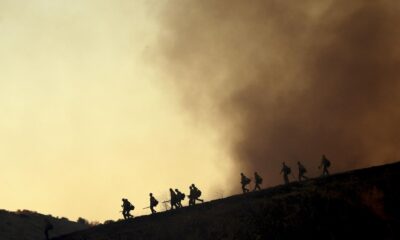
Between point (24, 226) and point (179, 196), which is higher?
point (24, 226)

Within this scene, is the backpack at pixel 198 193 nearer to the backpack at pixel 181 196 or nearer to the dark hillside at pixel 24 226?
the backpack at pixel 181 196

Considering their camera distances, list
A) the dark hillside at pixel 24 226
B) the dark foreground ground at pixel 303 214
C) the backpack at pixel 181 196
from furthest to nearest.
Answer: the dark hillside at pixel 24 226, the backpack at pixel 181 196, the dark foreground ground at pixel 303 214

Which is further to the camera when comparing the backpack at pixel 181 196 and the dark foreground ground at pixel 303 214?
the backpack at pixel 181 196

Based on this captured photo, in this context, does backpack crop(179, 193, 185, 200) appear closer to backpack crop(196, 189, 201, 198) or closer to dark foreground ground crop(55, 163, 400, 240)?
backpack crop(196, 189, 201, 198)

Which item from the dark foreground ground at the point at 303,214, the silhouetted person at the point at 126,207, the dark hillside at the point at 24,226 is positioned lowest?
the dark foreground ground at the point at 303,214

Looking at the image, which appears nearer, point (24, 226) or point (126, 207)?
point (126, 207)

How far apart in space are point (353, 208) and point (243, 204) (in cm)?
532

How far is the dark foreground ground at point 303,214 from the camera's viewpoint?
16.5 metres

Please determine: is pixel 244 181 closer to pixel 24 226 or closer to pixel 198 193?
pixel 198 193

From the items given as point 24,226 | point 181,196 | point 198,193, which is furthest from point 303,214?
point 24,226

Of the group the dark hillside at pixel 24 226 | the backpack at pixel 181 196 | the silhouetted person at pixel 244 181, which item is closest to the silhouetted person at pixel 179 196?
the backpack at pixel 181 196

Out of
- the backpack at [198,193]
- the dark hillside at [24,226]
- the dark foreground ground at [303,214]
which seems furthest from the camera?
the dark hillside at [24,226]

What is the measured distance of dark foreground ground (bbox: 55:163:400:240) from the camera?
16.5 meters

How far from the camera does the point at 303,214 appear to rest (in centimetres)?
1781
